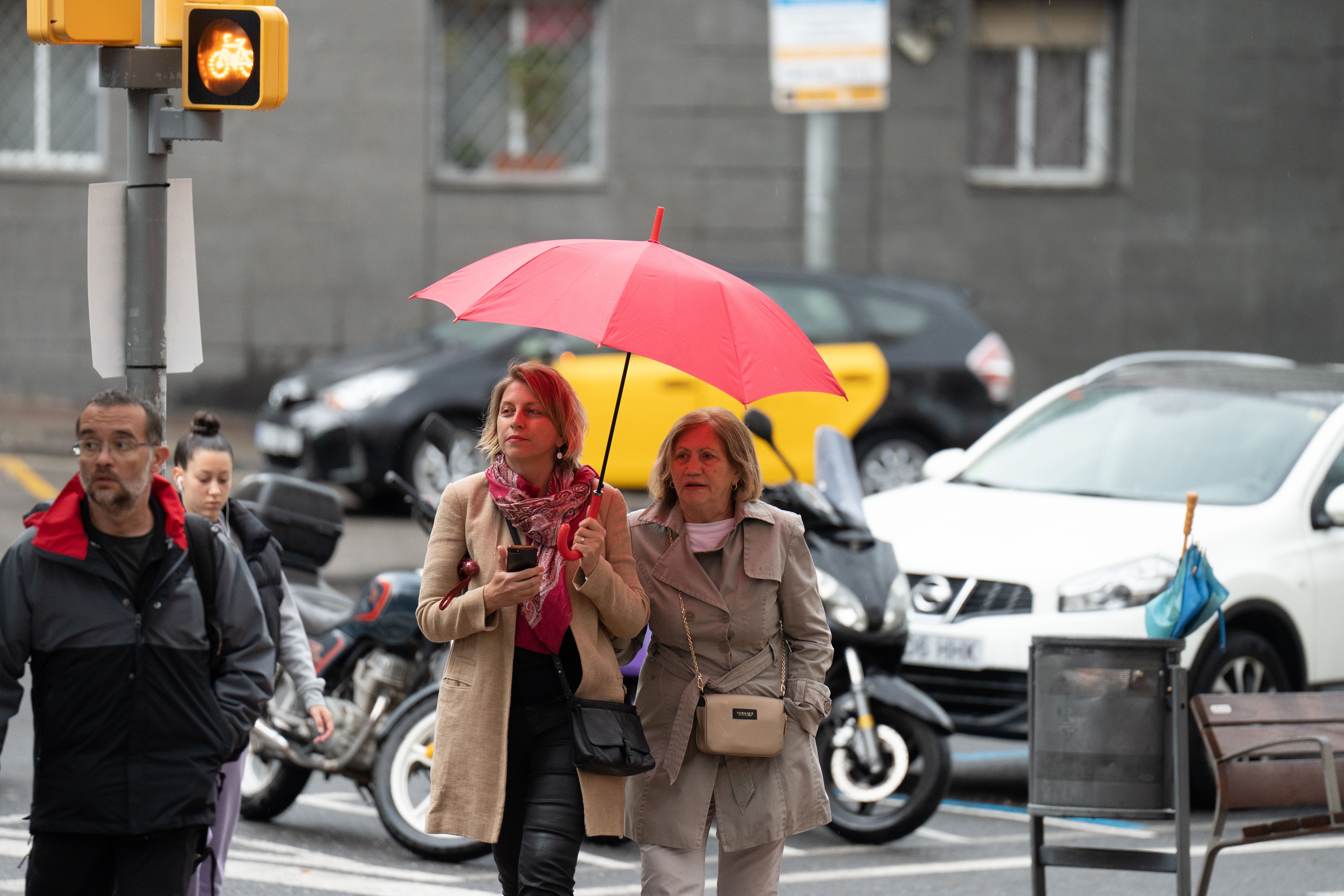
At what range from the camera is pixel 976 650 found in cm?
707

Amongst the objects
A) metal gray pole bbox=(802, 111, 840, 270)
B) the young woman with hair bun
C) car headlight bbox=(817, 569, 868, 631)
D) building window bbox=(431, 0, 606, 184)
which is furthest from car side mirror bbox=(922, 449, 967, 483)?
building window bbox=(431, 0, 606, 184)

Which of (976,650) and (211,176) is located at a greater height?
(211,176)

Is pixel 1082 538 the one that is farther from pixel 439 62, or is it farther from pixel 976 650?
pixel 439 62

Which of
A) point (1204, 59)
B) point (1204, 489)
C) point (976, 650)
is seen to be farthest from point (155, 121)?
point (1204, 59)

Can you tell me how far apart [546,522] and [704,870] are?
903mm

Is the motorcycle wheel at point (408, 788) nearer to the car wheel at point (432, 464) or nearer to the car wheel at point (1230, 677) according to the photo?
the car wheel at point (1230, 677)

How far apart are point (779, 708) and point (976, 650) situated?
2.95m

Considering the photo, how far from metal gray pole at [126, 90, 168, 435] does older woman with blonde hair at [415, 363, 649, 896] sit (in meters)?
1.65

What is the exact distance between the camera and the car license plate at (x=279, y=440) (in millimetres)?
13180

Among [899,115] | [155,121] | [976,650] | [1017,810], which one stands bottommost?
[1017,810]

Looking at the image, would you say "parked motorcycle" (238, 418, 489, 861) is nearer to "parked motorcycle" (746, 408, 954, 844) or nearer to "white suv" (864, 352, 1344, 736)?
"parked motorcycle" (746, 408, 954, 844)

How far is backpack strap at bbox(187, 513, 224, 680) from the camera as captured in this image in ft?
12.2

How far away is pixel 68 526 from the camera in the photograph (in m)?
3.56

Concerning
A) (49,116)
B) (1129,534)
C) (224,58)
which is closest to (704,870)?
(224,58)
